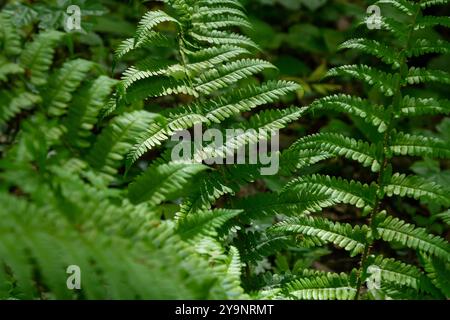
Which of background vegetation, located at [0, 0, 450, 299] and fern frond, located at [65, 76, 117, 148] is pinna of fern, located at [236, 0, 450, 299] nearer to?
background vegetation, located at [0, 0, 450, 299]

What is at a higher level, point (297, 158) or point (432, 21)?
point (432, 21)

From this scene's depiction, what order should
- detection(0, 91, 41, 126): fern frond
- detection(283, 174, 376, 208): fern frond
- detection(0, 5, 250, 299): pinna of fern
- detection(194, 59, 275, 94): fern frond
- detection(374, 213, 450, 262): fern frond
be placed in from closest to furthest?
detection(0, 5, 250, 299): pinna of fern → detection(0, 91, 41, 126): fern frond → detection(374, 213, 450, 262): fern frond → detection(283, 174, 376, 208): fern frond → detection(194, 59, 275, 94): fern frond

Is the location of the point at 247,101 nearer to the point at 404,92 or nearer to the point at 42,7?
the point at 42,7

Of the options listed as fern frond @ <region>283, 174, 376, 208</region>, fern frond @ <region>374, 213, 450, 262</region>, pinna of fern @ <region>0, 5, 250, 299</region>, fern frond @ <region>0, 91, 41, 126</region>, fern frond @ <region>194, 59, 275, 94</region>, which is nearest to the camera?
pinna of fern @ <region>0, 5, 250, 299</region>

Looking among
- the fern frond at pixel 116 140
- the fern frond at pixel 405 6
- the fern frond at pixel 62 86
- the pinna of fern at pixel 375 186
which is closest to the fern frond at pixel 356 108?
the pinna of fern at pixel 375 186

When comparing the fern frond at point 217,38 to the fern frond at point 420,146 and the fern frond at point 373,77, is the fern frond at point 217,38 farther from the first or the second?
the fern frond at point 420,146

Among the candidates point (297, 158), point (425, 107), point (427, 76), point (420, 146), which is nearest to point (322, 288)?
point (297, 158)

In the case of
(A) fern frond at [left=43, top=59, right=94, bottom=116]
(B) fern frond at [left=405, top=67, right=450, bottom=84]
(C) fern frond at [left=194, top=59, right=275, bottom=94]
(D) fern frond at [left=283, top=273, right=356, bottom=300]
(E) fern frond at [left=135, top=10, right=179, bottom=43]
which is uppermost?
(E) fern frond at [left=135, top=10, right=179, bottom=43]

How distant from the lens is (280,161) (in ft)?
5.97

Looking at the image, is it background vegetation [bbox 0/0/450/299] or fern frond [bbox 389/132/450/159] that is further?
fern frond [bbox 389/132/450/159]

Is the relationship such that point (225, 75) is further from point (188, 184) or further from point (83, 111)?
point (83, 111)

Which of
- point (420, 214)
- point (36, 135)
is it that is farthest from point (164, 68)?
point (420, 214)

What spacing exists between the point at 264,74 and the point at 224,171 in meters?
1.58

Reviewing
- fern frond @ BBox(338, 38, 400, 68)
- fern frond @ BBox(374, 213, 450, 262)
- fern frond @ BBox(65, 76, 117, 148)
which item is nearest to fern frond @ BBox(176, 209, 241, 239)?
fern frond @ BBox(65, 76, 117, 148)
